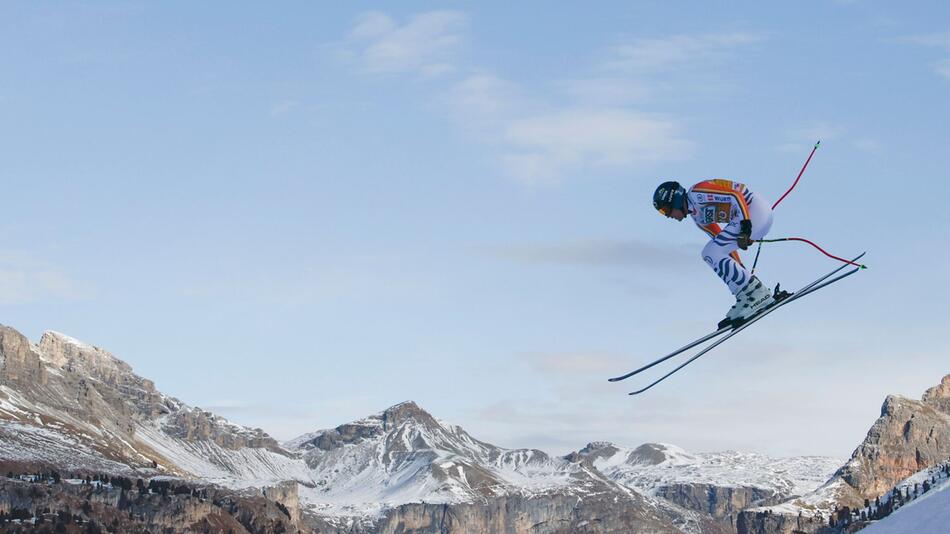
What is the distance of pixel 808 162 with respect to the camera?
36469 millimetres

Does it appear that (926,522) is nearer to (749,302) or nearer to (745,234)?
(749,302)

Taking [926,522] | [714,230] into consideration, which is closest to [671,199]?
[714,230]

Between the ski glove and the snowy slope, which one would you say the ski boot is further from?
the snowy slope

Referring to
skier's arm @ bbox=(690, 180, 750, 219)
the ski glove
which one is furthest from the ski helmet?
the ski glove

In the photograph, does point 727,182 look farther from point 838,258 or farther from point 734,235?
point 838,258

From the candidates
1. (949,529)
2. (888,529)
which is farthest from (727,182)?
(888,529)

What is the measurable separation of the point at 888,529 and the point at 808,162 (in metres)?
160

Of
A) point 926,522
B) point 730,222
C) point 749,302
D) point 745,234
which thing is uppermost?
point 926,522

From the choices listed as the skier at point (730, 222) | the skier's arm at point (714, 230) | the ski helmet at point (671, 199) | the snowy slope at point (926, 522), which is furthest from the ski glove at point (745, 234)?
the snowy slope at point (926, 522)

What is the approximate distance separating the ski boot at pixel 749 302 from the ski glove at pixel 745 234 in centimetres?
133

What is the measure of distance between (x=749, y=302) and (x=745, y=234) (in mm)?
2072

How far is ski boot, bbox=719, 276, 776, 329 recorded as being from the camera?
39.0 m

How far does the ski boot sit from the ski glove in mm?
1331

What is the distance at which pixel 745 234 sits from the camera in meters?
38.4
